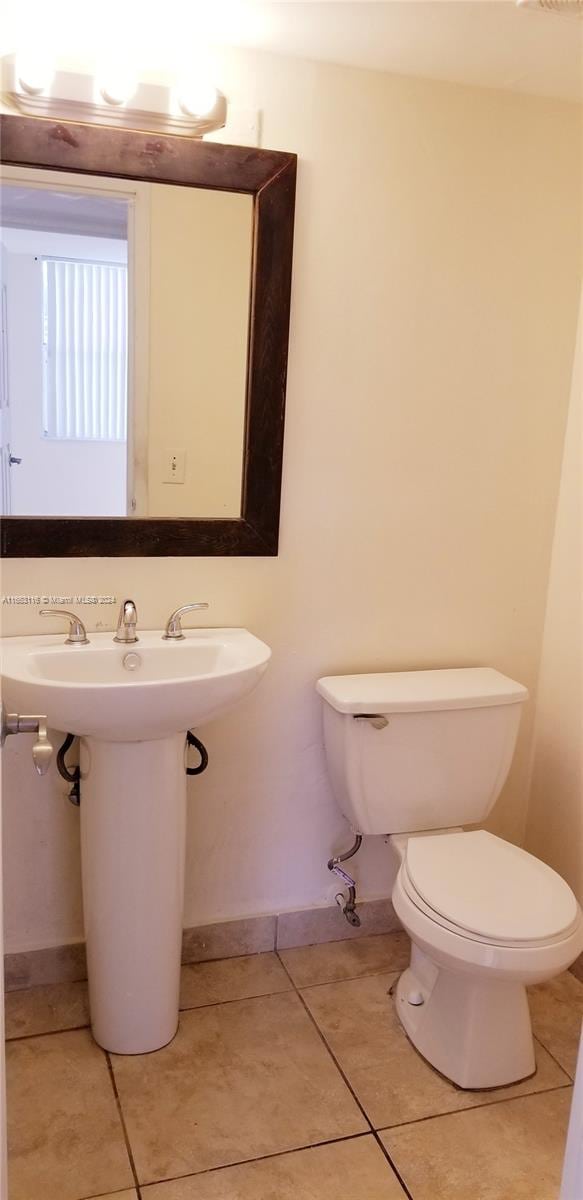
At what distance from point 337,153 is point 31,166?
635 millimetres

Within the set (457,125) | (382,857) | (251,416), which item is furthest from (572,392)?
(382,857)

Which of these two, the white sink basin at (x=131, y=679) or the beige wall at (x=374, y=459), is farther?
the beige wall at (x=374, y=459)

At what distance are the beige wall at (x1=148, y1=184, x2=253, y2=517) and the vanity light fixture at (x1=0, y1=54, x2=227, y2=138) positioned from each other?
0.12 meters

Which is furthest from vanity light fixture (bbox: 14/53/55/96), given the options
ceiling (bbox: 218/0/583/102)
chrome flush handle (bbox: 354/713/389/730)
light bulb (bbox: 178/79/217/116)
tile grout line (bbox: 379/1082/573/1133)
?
tile grout line (bbox: 379/1082/573/1133)

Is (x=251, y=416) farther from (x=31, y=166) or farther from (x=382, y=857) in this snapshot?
(x=382, y=857)

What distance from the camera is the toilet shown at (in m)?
1.69

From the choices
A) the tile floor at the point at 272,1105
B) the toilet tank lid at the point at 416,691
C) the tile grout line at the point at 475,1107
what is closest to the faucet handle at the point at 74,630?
the toilet tank lid at the point at 416,691

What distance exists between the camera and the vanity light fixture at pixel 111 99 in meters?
1.66

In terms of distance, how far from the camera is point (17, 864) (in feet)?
6.56

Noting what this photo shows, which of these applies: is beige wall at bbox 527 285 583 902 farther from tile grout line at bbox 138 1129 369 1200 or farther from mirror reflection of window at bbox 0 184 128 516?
mirror reflection of window at bbox 0 184 128 516

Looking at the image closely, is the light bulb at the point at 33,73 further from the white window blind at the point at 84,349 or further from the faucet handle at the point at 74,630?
the faucet handle at the point at 74,630

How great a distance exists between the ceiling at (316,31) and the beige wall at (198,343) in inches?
10.7

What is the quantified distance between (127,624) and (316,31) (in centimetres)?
122

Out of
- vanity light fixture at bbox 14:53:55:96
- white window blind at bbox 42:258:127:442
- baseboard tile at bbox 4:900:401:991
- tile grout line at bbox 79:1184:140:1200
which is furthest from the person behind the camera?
baseboard tile at bbox 4:900:401:991
